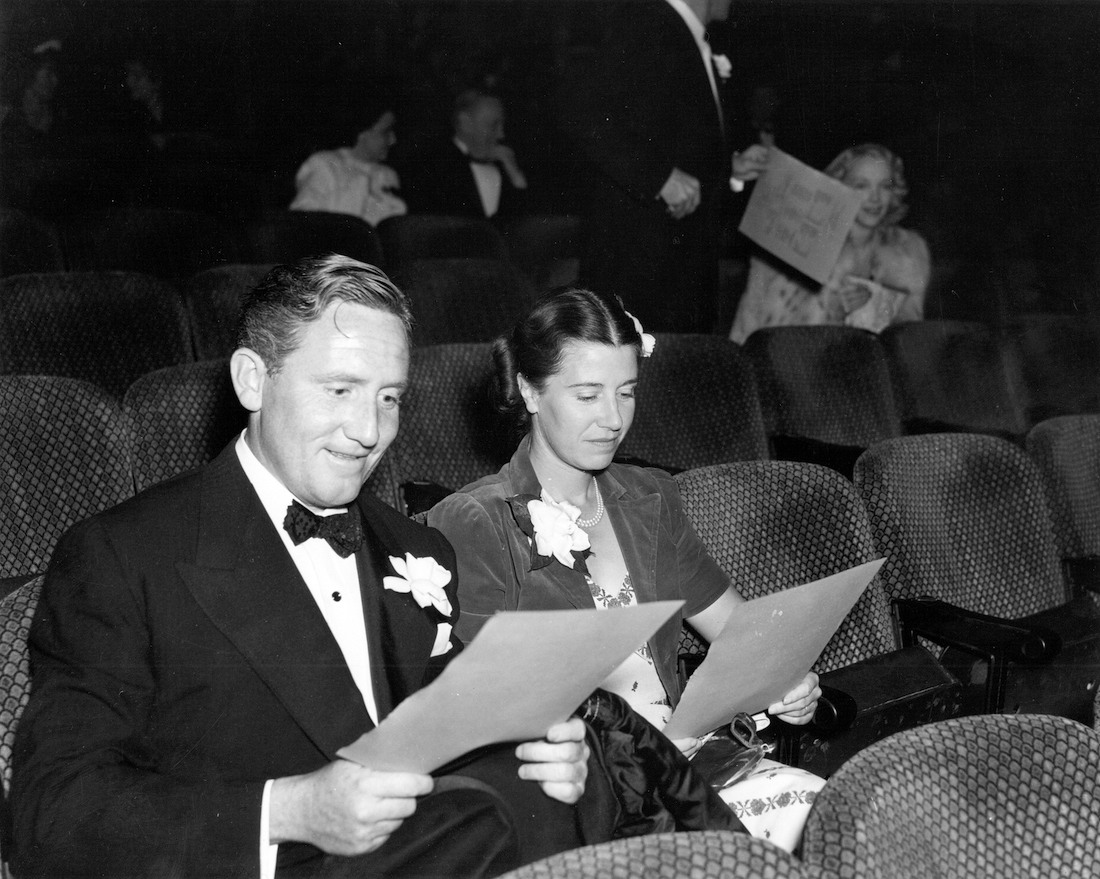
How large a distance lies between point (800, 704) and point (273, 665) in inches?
33.4

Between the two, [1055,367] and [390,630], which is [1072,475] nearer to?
[1055,367]

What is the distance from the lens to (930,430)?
126 inches

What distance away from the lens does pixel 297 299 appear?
1291mm

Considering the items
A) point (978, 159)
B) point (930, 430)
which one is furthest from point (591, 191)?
point (978, 159)

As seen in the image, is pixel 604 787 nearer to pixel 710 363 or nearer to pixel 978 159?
pixel 710 363

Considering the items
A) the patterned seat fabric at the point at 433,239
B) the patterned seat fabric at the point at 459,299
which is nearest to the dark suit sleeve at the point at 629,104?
the patterned seat fabric at the point at 459,299

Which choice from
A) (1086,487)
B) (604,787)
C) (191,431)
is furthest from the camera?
(1086,487)

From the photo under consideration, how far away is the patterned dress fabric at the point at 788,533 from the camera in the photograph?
6.71ft

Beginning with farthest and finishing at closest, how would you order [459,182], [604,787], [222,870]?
1. [459,182]
2. [604,787]
3. [222,870]

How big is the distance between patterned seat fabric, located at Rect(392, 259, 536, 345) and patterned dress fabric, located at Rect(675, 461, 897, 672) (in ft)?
4.40

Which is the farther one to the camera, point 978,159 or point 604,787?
point 978,159

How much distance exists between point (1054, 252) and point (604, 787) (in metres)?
4.36

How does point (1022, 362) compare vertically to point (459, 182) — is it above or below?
below

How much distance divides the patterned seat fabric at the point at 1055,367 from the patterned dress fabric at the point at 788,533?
177 cm
